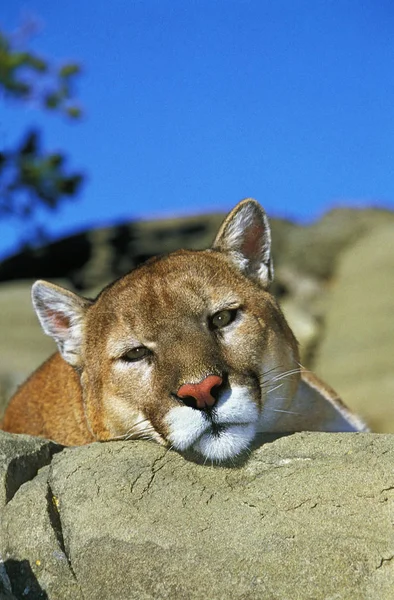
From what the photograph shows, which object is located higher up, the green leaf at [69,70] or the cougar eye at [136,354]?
the green leaf at [69,70]

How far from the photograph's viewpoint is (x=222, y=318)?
22.1 ft

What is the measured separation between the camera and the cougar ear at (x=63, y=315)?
24.9 ft

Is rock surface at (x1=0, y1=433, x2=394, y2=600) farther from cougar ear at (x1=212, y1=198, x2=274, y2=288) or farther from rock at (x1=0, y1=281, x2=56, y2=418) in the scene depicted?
rock at (x1=0, y1=281, x2=56, y2=418)

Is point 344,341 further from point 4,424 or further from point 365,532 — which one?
point 365,532

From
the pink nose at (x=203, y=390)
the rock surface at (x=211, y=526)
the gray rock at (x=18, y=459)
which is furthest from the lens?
the gray rock at (x=18, y=459)

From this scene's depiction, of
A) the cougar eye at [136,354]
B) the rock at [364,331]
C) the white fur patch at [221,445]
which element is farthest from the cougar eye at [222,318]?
the rock at [364,331]

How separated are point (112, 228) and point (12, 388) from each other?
1669cm

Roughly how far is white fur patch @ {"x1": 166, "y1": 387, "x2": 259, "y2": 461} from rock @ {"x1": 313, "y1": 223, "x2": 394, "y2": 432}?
12.3 meters

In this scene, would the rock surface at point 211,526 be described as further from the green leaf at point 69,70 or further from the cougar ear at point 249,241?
the green leaf at point 69,70

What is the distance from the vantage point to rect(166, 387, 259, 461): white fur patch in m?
5.80

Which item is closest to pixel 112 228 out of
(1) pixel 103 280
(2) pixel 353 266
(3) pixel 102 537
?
(1) pixel 103 280

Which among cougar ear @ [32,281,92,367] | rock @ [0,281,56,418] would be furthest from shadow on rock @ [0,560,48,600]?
rock @ [0,281,56,418]

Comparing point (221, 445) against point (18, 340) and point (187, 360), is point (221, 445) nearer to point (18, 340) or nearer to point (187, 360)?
point (187, 360)

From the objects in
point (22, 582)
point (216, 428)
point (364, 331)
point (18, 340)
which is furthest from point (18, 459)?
point (364, 331)
